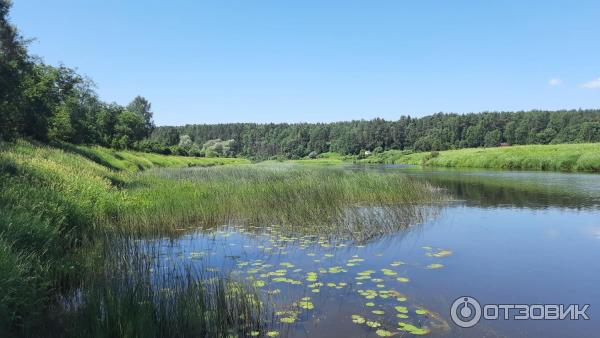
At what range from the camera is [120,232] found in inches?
436

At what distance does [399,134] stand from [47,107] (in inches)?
4865

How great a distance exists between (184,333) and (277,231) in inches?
284

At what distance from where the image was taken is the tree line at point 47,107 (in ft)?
81.7

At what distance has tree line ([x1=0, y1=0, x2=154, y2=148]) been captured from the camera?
24891mm

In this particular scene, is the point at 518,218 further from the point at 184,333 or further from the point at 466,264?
the point at 184,333

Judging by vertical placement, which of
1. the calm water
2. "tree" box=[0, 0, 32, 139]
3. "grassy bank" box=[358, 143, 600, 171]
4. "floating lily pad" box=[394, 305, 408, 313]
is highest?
"tree" box=[0, 0, 32, 139]

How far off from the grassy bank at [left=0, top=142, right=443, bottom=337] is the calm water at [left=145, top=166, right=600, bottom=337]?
1040mm

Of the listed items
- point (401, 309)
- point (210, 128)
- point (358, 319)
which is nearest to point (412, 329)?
point (401, 309)

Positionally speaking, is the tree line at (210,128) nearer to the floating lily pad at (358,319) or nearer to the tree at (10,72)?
the tree at (10,72)

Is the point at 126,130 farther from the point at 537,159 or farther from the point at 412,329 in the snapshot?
the point at 412,329

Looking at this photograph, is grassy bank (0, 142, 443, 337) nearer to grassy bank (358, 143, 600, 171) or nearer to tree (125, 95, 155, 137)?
grassy bank (358, 143, 600, 171)

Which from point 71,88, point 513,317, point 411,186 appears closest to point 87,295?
point 513,317

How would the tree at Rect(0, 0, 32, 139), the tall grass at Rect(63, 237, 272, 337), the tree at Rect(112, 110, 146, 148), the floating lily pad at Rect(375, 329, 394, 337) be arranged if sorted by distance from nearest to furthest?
1. the tall grass at Rect(63, 237, 272, 337)
2. the floating lily pad at Rect(375, 329, 394, 337)
3. the tree at Rect(0, 0, 32, 139)
4. the tree at Rect(112, 110, 146, 148)

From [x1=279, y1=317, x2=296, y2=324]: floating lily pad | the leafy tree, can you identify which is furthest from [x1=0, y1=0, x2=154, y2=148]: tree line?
the leafy tree
